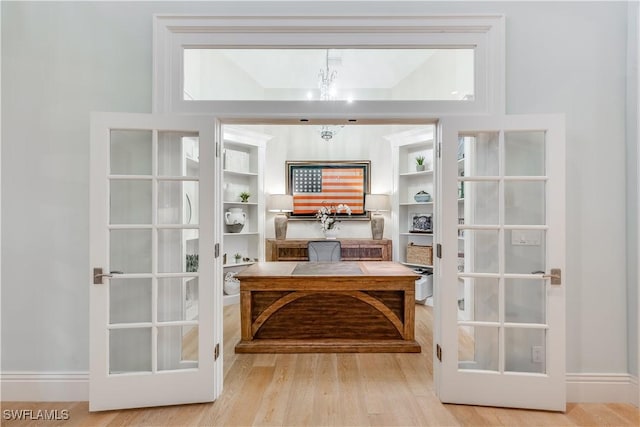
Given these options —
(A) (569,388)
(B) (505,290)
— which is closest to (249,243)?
(B) (505,290)

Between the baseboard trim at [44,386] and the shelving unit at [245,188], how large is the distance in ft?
8.39

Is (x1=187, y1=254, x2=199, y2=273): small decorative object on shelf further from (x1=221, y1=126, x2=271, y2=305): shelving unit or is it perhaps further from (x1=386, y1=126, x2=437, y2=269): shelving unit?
(x1=386, y1=126, x2=437, y2=269): shelving unit

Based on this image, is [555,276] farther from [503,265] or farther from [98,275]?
[98,275]

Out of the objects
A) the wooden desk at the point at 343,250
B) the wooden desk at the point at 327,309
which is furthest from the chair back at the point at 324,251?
the wooden desk at the point at 327,309

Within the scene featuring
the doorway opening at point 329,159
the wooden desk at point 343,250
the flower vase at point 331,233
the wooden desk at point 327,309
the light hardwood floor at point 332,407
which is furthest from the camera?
the flower vase at point 331,233

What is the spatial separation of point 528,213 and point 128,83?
2792 mm

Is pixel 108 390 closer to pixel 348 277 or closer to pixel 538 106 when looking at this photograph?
pixel 348 277

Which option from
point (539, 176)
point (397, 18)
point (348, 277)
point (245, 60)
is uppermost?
point (397, 18)

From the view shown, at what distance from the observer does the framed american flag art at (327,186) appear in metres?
5.56

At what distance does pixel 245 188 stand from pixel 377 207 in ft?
6.81

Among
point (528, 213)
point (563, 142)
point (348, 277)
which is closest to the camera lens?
point (563, 142)

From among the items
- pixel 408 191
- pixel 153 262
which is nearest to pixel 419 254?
pixel 408 191

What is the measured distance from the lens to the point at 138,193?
7.36 ft

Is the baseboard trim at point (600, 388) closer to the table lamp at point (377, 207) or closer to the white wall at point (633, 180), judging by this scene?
the white wall at point (633, 180)
